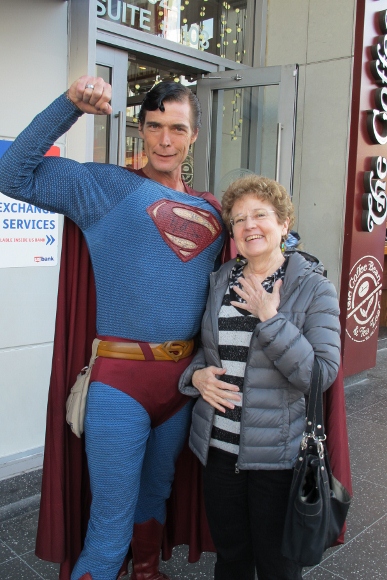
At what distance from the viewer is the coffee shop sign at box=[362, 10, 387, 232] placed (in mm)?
4574

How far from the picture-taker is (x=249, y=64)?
5180 mm

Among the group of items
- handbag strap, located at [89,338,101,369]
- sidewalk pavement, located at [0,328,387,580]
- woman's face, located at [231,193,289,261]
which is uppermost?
woman's face, located at [231,193,289,261]

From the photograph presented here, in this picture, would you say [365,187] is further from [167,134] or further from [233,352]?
[233,352]

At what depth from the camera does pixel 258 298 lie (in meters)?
1.60

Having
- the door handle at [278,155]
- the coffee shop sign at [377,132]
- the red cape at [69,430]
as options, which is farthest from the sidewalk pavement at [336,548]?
the door handle at [278,155]

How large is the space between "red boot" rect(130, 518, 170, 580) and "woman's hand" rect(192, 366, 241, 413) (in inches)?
24.1

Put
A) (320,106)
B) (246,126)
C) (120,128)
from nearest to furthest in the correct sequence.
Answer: (120,128) → (320,106) → (246,126)

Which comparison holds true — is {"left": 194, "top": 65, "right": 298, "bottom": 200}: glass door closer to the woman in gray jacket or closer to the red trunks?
the woman in gray jacket

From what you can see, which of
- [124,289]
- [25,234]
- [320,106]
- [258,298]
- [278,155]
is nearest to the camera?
[258,298]

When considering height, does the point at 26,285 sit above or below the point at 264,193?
below

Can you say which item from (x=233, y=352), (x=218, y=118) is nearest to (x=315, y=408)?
(x=233, y=352)

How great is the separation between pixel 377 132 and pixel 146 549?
3835 millimetres

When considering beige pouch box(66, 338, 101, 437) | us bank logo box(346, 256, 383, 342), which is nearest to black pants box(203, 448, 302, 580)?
beige pouch box(66, 338, 101, 437)

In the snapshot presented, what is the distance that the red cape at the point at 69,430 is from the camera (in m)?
1.78
